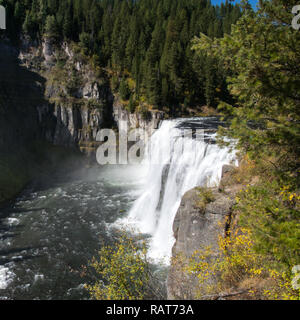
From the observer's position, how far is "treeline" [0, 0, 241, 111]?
41494mm

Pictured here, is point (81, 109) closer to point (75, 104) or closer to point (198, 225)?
point (75, 104)

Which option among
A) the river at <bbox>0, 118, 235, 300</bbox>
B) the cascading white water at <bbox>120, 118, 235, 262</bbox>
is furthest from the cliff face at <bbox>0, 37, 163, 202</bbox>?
the cascading white water at <bbox>120, 118, 235, 262</bbox>

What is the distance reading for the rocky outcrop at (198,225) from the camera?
9.20m

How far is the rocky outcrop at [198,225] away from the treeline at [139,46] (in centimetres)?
2879

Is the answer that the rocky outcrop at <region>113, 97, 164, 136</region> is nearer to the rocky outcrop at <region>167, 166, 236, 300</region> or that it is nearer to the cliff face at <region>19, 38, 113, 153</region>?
the cliff face at <region>19, 38, 113, 153</region>

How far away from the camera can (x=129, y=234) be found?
1819 centimetres

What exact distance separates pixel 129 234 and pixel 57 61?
42278 millimetres

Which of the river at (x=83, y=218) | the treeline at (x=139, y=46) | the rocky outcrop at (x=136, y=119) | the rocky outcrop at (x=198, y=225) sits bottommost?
the river at (x=83, y=218)

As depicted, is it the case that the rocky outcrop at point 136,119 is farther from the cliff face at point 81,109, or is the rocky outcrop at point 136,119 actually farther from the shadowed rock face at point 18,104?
the shadowed rock face at point 18,104

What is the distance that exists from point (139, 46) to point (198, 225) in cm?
4877

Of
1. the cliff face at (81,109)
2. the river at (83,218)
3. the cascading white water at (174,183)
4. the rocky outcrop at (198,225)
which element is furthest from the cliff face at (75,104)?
the rocky outcrop at (198,225)

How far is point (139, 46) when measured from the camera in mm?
49656

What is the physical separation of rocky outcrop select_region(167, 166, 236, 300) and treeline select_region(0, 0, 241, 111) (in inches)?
1134
